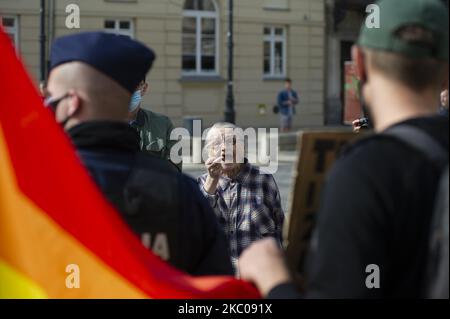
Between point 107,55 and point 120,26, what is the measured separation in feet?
75.8

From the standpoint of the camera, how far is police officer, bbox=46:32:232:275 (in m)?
2.30

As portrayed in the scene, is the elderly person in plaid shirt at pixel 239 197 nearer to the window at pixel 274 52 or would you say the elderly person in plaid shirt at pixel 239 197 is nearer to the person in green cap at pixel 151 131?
the person in green cap at pixel 151 131

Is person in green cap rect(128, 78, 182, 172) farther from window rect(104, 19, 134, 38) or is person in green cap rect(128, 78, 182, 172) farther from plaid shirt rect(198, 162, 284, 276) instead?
window rect(104, 19, 134, 38)

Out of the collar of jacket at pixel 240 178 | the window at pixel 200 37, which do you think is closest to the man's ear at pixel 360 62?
the collar of jacket at pixel 240 178

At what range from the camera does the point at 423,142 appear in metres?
1.87

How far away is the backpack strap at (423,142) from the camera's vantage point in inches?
72.9

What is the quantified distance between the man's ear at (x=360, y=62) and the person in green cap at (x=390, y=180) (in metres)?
0.02

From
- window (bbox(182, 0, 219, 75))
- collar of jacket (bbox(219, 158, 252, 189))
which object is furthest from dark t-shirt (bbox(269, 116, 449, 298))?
window (bbox(182, 0, 219, 75))

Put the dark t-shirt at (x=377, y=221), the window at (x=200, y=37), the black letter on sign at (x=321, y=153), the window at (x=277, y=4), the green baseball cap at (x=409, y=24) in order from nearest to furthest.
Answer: the dark t-shirt at (x=377, y=221)
the green baseball cap at (x=409, y=24)
the black letter on sign at (x=321, y=153)
the window at (x=200, y=37)
the window at (x=277, y=4)

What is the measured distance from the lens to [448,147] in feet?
6.18

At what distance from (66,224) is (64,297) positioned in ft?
0.63

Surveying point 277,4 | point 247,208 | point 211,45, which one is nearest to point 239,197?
point 247,208

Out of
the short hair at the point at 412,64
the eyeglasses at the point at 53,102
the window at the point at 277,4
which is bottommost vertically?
the eyeglasses at the point at 53,102

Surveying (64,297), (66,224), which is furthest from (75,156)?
(64,297)
